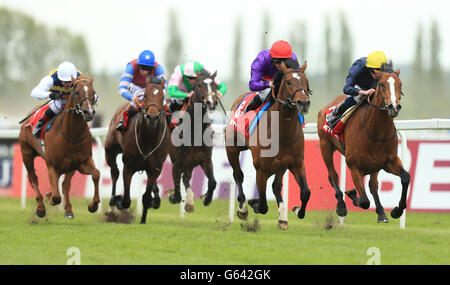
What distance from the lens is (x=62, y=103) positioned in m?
9.89

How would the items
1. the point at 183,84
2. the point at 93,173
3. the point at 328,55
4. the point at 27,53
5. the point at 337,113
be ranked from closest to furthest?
the point at 337,113, the point at 93,173, the point at 183,84, the point at 27,53, the point at 328,55

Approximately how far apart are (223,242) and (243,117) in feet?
6.76

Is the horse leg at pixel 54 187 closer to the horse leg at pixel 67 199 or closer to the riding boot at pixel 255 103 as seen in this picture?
the horse leg at pixel 67 199

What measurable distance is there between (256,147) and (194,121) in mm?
1975

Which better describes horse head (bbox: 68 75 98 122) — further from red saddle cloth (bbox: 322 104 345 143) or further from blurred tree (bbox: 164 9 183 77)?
blurred tree (bbox: 164 9 183 77)

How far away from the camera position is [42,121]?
9.96 metres

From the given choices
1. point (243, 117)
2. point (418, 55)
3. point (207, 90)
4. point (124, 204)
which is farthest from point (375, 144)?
point (418, 55)

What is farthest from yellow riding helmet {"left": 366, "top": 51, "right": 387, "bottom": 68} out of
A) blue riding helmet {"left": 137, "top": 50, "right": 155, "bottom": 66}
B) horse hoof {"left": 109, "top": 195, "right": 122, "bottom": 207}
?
horse hoof {"left": 109, "top": 195, "right": 122, "bottom": 207}

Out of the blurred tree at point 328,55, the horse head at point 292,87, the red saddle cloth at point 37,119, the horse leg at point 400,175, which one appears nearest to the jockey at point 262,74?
the horse head at point 292,87

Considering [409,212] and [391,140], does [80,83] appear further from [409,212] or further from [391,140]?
[409,212]

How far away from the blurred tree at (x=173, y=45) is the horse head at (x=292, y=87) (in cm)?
3671

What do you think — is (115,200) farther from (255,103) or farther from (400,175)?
(400,175)

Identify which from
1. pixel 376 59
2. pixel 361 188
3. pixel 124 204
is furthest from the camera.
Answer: pixel 124 204

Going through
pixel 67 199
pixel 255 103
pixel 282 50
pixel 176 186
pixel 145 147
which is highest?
pixel 282 50
